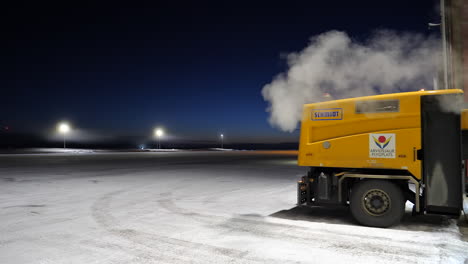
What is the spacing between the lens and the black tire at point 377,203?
6496 mm

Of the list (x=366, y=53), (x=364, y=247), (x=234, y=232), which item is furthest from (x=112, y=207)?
(x=366, y=53)

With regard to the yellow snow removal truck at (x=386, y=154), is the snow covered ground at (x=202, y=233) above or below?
below

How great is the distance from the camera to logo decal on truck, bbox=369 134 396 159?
639 centimetres

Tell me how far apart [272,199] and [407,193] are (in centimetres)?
417

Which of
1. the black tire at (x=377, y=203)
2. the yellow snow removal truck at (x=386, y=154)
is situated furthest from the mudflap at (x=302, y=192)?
the black tire at (x=377, y=203)

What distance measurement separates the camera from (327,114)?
706cm

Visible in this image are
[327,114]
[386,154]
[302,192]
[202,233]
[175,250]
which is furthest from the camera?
[302,192]

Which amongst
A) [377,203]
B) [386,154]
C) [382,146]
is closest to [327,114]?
[382,146]

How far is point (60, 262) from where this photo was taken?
4.76 metres

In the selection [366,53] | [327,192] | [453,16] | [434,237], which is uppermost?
[453,16]

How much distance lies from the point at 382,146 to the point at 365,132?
0.40 metres

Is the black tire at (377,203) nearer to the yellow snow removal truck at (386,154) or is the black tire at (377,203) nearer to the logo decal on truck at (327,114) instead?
the yellow snow removal truck at (386,154)

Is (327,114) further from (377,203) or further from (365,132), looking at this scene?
(377,203)

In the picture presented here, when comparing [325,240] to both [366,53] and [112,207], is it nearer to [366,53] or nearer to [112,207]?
[112,207]
